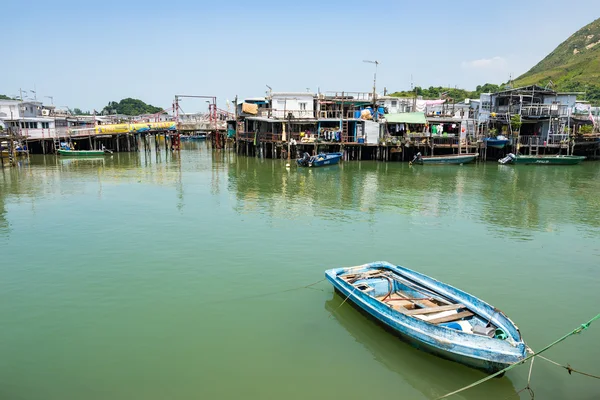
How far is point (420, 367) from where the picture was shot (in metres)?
9.86

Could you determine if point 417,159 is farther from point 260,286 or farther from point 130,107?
point 130,107

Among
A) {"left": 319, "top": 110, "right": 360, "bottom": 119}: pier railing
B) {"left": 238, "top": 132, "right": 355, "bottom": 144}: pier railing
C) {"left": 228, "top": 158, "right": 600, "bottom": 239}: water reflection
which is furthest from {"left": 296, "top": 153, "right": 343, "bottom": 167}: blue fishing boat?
{"left": 319, "top": 110, "right": 360, "bottom": 119}: pier railing

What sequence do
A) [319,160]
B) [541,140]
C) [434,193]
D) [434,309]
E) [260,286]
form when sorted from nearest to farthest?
[434,309]
[260,286]
[434,193]
[319,160]
[541,140]

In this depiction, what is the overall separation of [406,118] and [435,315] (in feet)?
139

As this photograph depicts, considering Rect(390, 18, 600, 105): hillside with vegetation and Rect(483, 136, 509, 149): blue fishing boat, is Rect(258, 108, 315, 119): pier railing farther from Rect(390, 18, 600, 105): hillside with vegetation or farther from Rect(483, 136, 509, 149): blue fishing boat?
Rect(483, 136, 509, 149): blue fishing boat

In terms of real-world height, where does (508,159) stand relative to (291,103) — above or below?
below

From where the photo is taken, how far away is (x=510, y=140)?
5203 centimetres

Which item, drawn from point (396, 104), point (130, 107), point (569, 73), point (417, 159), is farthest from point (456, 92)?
point (130, 107)

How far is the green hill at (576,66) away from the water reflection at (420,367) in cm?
8198

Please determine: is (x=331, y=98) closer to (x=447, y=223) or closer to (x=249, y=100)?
(x=249, y=100)

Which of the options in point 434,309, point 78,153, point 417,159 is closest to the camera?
point 434,309

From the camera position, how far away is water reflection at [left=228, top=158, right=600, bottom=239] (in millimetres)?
24219

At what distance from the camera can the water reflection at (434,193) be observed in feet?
79.5

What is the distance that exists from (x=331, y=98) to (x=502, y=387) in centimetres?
4639
